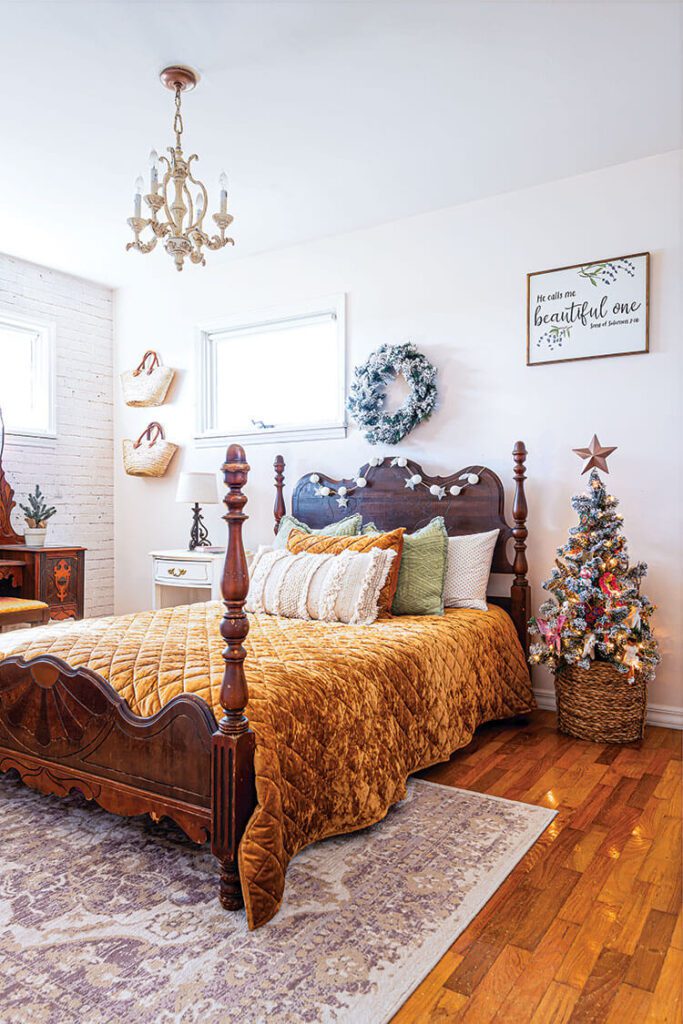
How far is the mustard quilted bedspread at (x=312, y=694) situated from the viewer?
6.10 ft

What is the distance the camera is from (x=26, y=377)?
15.7 ft

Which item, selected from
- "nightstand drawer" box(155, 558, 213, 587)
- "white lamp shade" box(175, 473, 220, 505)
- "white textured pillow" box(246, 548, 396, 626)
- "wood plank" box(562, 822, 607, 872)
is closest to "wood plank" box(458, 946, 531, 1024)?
"wood plank" box(562, 822, 607, 872)

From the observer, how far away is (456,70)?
265cm

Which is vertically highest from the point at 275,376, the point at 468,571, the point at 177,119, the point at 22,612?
the point at 177,119

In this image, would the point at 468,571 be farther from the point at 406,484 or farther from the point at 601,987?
the point at 601,987

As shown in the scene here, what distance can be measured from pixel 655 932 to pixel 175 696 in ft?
4.39

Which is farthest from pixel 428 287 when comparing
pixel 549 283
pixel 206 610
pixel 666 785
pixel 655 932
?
pixel 655 932

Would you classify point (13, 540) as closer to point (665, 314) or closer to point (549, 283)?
point (549, 283)

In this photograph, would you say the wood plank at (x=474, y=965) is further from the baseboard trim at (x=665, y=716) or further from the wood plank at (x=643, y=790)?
the baseboard trim at (x=665, y=716)

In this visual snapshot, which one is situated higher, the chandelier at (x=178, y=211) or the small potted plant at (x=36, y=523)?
the chandelier at (x=178, y=211)

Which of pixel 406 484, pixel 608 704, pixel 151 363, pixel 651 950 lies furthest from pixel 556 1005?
pixel 151 363

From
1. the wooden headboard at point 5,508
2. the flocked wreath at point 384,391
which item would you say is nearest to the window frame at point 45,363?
the wooden headboard at point 5,508

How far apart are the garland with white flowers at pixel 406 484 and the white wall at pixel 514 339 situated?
14cm

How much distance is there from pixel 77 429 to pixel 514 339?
3094mm
